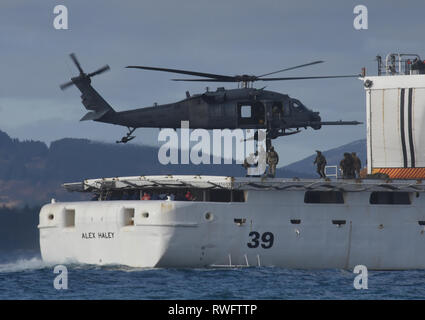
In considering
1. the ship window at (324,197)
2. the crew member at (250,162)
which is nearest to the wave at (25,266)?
the crew member at (250,162)

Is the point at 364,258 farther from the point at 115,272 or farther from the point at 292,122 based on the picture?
the point at 115,272

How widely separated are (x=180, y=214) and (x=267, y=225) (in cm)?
442

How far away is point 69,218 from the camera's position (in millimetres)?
50875

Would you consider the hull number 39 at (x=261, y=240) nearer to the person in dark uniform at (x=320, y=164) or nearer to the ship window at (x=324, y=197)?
the ship window at (x=324, y=197)

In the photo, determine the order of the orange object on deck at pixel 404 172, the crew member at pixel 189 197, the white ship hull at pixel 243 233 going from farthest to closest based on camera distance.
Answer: the orange object on deck at pixel 404 172 < the crew member at pixel 189 197 < the white ship hull at pixel 243 233

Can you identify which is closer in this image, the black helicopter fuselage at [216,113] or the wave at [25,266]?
the black helicopter fuselage at [216,113]

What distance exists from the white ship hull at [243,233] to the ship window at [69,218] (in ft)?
0.21

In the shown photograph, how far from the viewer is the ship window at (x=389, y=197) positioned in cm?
5050

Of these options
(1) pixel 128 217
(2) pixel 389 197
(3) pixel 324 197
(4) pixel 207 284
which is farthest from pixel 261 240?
(2) pixel 389 197

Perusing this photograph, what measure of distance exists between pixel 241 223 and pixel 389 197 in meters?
8.18

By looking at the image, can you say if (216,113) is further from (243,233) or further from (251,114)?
(243,233)

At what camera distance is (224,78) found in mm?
52688
